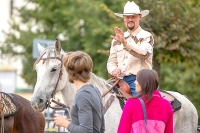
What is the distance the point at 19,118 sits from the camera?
32.7 feet

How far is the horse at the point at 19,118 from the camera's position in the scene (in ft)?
31.5

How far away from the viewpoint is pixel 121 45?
28.0 feet

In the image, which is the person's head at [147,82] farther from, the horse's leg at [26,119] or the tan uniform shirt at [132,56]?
the horse's leg at [26,119]

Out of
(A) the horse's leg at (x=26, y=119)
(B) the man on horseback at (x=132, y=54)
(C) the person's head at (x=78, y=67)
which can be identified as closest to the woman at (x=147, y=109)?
(C) the person's head at (x=78, y=67)

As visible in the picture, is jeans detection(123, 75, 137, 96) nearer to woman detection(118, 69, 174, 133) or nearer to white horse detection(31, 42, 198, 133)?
white horse detection(31, 42, 198, 133)

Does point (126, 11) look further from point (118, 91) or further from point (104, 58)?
point (104, 58)

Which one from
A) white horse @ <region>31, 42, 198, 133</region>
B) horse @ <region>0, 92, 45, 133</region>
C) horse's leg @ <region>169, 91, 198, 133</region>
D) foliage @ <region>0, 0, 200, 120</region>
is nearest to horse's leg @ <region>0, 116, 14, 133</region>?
horse @ <region>0, 92, 45, 133</region>

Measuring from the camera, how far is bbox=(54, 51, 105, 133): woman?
5.55 meters

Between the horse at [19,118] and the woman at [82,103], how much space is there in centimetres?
382

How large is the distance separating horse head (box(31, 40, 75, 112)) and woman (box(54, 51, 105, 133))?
1904 mm

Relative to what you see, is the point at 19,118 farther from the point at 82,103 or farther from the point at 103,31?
the point at 103,31

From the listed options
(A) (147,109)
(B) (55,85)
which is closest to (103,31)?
(B) (55,85)

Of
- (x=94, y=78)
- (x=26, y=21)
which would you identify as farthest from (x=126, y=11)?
(x=26, y=21)

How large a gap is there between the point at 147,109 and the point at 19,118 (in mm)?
4342
